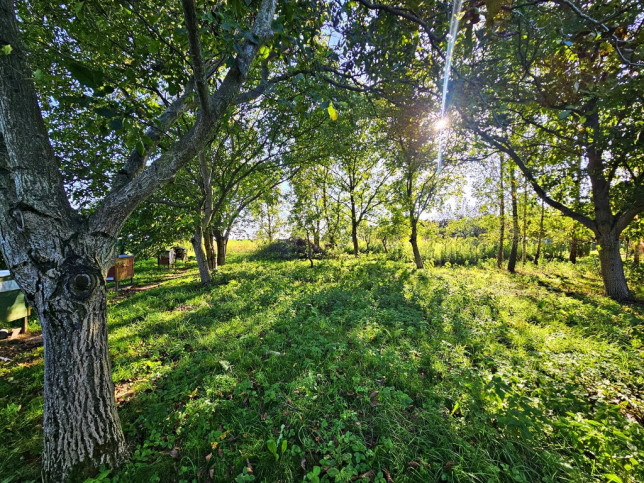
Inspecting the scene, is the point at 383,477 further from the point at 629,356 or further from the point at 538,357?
the point at 629,356

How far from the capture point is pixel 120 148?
277 inches

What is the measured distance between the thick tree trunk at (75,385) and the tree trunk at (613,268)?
11.2 m

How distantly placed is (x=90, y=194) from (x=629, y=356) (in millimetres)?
11706

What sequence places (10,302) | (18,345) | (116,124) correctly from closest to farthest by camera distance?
(116,124), (18,345), (10,302)

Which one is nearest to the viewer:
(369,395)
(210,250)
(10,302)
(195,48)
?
(195,48)

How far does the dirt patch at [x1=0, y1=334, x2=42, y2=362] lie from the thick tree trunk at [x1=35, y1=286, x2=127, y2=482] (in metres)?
4.08

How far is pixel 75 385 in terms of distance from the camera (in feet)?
6.27

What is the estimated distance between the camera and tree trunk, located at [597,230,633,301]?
6.64 m

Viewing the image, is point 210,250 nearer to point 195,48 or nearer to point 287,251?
point 287,251

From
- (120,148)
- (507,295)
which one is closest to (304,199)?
(120,148)

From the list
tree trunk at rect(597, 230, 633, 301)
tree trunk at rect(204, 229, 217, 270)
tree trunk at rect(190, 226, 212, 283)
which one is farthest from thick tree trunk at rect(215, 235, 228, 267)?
tree trunk at rect(597, 230, 633, 301)

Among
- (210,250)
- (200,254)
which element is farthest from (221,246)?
(200,254)

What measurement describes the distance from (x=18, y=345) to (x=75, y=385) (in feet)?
16.7

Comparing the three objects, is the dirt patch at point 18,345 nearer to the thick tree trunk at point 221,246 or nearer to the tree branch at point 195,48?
the tree branch at point 195,48
